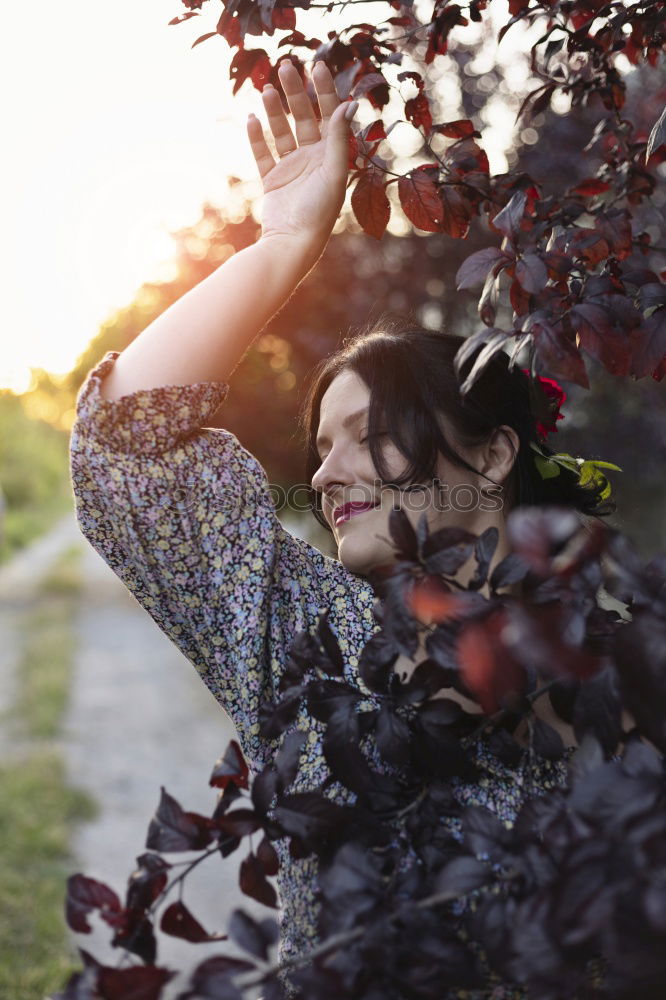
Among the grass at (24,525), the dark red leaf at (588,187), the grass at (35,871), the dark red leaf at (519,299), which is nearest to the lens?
the dark red leaf at (519,299)

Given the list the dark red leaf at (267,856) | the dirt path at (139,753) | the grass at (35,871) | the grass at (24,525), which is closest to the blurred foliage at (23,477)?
the grass at (24,525)

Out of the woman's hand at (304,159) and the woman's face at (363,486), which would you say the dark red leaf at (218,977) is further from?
the woman's hand at (304,159)

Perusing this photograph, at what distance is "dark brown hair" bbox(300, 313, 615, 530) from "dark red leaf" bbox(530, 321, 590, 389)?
377 mm

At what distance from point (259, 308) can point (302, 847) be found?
2.55ft

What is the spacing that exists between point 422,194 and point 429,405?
1.28 ft

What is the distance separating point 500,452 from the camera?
67.4 inches

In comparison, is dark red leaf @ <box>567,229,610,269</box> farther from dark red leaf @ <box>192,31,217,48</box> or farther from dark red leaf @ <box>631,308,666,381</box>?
dark red leaf @ <box>192,31,217,48</box>

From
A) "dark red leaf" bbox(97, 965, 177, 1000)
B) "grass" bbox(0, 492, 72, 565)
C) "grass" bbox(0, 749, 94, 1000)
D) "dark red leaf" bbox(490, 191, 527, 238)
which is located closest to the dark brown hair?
"dark red leaf" bbox(490, 191, 527, 238)

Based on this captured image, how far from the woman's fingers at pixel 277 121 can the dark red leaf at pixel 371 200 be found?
170 mm

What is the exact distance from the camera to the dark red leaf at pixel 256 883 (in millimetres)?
964

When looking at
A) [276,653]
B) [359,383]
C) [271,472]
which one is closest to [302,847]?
[276,653]

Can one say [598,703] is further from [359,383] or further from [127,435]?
[359,383]

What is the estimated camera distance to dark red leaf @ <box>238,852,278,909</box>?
96cm

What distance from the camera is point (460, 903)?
1191mm
